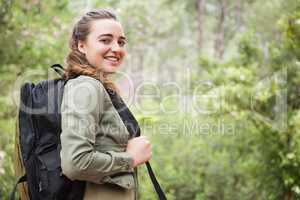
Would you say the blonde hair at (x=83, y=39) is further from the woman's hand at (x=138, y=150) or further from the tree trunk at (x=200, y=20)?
the tree trunk at (x=200, y=20)

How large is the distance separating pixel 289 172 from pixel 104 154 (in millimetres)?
3610

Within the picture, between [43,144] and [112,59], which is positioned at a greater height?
[112,59]

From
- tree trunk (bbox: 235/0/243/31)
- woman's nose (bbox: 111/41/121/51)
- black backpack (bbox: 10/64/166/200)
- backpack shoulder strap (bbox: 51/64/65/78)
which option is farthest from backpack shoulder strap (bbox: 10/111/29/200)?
tree trunk (bbox: 235/0/243/31)

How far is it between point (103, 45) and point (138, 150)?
0.48 meters

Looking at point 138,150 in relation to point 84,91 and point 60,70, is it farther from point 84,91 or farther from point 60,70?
point 60,70

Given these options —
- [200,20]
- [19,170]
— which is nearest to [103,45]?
[19,170]

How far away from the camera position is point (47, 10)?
6.25 m

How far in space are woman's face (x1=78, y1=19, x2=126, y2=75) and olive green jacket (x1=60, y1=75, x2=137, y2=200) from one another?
7.7 inches

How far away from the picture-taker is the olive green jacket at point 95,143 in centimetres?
176

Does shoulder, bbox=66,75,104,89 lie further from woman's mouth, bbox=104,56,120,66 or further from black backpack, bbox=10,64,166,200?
woman's mouth, bbox=104,56,120,66

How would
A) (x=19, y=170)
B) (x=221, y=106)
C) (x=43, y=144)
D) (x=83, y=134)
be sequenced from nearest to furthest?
(x=83, y=134), (x=43, y=144), (x=19, y=170), (x=221, y=106)

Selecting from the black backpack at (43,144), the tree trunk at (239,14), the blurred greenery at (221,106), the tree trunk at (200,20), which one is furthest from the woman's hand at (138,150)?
the tree trunk at (239,14)

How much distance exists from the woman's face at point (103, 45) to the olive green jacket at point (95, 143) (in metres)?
0.20

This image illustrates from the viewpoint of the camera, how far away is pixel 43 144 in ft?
6.19
